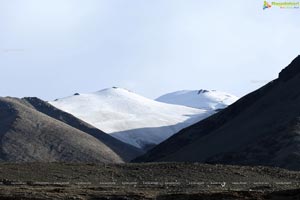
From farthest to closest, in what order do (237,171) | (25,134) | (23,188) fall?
(25,134) → (237,171) → (23,188)

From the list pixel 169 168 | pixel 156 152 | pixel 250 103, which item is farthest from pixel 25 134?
pixel 169 168

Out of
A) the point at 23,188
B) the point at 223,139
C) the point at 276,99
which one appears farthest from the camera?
the point at 276,99

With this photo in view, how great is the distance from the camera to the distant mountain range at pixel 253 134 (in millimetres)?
112125

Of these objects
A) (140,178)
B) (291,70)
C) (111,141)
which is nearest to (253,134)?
(291,70)

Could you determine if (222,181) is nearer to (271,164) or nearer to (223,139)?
(271,164)

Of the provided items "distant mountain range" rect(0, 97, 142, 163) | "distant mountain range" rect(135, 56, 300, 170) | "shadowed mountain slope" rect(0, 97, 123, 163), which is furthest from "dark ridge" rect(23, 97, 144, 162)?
"distant mountain range" rect(135, 56, 300, 170)

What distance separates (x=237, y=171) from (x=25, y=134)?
312ft

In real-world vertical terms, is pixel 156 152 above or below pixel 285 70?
below

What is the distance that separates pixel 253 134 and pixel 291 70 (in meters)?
27.1

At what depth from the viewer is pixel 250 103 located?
14488 centimetres

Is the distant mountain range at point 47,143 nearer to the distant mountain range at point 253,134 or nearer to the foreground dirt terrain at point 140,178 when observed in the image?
the distant mountain range at point 253,134

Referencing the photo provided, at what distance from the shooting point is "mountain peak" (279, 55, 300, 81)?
145m

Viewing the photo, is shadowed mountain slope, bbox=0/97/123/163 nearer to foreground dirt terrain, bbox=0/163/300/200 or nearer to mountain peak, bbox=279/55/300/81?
mountain peak, bbox=279/55/300/81

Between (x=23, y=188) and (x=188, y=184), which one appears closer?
(x=23, y=188)
